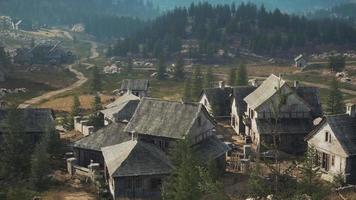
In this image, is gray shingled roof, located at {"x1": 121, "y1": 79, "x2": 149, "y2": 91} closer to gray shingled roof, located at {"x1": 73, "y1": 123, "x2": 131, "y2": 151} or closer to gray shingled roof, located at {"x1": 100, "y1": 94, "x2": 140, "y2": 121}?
gray shingled roof, located at {"x1": 100, "y1": 94, "x2": 140, "y2": 121}

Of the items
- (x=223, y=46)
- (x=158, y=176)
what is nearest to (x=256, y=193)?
(x=158, y=176)

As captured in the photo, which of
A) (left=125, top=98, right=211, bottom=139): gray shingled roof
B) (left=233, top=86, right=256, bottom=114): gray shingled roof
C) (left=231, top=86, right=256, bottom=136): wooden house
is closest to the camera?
(left=125, top=98, right=211, bottom=139): gray shingled roof

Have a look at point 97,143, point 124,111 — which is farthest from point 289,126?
point 97,143

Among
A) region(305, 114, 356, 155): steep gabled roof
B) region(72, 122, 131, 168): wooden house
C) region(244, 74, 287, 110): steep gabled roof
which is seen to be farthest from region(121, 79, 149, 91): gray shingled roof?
region(305, 114, 356, 155): steep gabled roof

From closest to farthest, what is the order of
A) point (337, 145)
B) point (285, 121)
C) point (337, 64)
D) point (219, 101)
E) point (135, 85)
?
point (337, 145) → point (285, 121) → point (219, 101) → point (135, 85) → point (337, 64)

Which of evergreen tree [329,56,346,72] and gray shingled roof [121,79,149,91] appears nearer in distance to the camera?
gray shingled roof [121,79,149,91]

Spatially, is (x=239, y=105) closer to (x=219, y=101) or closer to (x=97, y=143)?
(x=219, y=101)

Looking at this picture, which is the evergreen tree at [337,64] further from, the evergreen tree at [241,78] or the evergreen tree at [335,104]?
the evergreen tree at [335,104]

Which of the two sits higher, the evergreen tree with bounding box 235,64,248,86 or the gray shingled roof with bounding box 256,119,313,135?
the evergreen tree with bounding box 235,64,248,86
